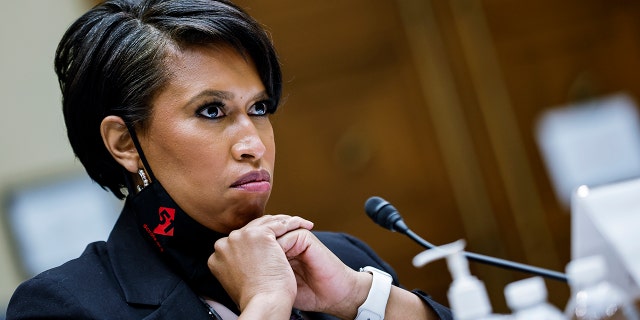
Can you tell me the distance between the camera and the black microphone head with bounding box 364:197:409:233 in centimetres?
173

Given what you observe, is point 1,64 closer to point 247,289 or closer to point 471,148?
point 471,148

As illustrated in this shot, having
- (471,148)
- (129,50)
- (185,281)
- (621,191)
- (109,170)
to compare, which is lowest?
(471,148)

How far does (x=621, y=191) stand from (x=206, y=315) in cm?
77

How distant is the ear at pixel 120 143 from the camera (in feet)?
5.35

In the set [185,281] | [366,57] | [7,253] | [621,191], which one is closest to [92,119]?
[185,281]

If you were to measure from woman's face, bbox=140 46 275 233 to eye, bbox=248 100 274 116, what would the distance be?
4 cm

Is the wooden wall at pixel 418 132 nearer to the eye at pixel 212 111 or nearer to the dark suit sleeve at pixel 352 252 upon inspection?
the dark suit sleeve at pixel 352 252

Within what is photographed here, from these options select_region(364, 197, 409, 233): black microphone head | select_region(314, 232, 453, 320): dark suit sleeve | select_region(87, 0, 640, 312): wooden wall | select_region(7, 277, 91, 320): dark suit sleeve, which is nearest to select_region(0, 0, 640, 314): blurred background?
select_region(87, 0, 640, 312): wooden wall

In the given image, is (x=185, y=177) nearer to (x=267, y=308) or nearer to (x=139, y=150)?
(x=139, y=150)

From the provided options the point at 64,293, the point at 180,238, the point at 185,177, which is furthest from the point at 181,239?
the point at 64,293

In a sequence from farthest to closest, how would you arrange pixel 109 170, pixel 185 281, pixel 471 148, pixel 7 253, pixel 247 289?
pixel 471 148, pixel 7 253, pixel 109 170, pixel 185 281, pixel 247 289

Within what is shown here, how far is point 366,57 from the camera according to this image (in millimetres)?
4004

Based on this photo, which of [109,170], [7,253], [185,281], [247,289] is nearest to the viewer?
[247,289]

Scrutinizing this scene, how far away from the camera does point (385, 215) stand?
175 cm
